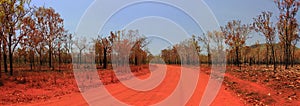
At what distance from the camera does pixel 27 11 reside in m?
23.2

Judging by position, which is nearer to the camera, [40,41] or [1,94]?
[1,94]

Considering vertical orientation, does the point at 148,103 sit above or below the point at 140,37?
Result: below

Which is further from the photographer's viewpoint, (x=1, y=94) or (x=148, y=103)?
(x=1, y=94)

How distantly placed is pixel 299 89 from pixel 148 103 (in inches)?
317

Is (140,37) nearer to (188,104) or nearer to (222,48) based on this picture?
(222,48)

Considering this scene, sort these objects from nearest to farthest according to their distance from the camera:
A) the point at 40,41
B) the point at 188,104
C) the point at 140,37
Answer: the point at 188,104 → the point at 40,41 → the point at 140,37

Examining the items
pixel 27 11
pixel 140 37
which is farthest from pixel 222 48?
pixel 27 11

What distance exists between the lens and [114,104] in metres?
10.8

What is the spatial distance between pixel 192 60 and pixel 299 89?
171 ft

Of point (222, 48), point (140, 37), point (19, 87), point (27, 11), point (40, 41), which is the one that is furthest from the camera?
point (140, 37)

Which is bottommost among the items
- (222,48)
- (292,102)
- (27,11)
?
(292,102)

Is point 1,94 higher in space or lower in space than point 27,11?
lower

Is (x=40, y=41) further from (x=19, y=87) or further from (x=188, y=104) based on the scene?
(x=188, y=104)

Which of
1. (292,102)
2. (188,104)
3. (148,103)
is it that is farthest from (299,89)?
(148,103)
